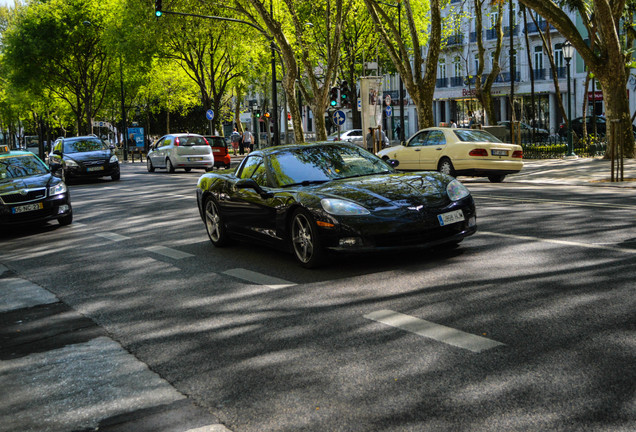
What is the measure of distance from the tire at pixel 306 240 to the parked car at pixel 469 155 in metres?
12.5

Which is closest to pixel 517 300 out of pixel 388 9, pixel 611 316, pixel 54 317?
pixel 611 316

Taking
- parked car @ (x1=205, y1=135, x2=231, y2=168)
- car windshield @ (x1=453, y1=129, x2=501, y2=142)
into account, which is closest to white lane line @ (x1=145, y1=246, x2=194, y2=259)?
car windshield @ (x1=453, y1=129, x2=501, y2=142)

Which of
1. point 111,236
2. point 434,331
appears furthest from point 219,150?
point 434,331

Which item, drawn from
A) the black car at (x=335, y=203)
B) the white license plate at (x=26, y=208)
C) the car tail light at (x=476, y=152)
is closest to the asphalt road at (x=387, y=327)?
the black car at (x=335, y=203)

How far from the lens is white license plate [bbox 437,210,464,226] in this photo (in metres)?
7.83

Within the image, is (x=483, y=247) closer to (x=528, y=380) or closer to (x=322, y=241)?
(x=322, y=241)

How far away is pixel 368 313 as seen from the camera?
6.02m

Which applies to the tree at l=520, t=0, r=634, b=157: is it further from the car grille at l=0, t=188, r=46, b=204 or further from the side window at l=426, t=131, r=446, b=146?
the car grille at l=0, t=188, r=46, b=204

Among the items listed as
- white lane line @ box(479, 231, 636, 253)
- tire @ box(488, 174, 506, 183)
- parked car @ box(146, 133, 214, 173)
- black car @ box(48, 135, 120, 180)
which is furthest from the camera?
parked car @ box(146, 133, 214, 173)

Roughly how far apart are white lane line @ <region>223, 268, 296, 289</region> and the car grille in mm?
6483

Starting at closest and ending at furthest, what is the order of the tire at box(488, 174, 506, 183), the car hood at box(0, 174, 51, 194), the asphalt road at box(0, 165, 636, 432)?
the asphalt road at box(0, 165, 636, 432) < the car hood at box(0, 174, 51, 194) < the tire at box(488, 174, 506, 183)

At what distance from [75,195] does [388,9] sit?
103 ft

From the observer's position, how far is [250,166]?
9633 millimetres

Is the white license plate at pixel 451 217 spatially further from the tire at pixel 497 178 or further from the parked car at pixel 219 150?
the parked car at pixel 219 150
